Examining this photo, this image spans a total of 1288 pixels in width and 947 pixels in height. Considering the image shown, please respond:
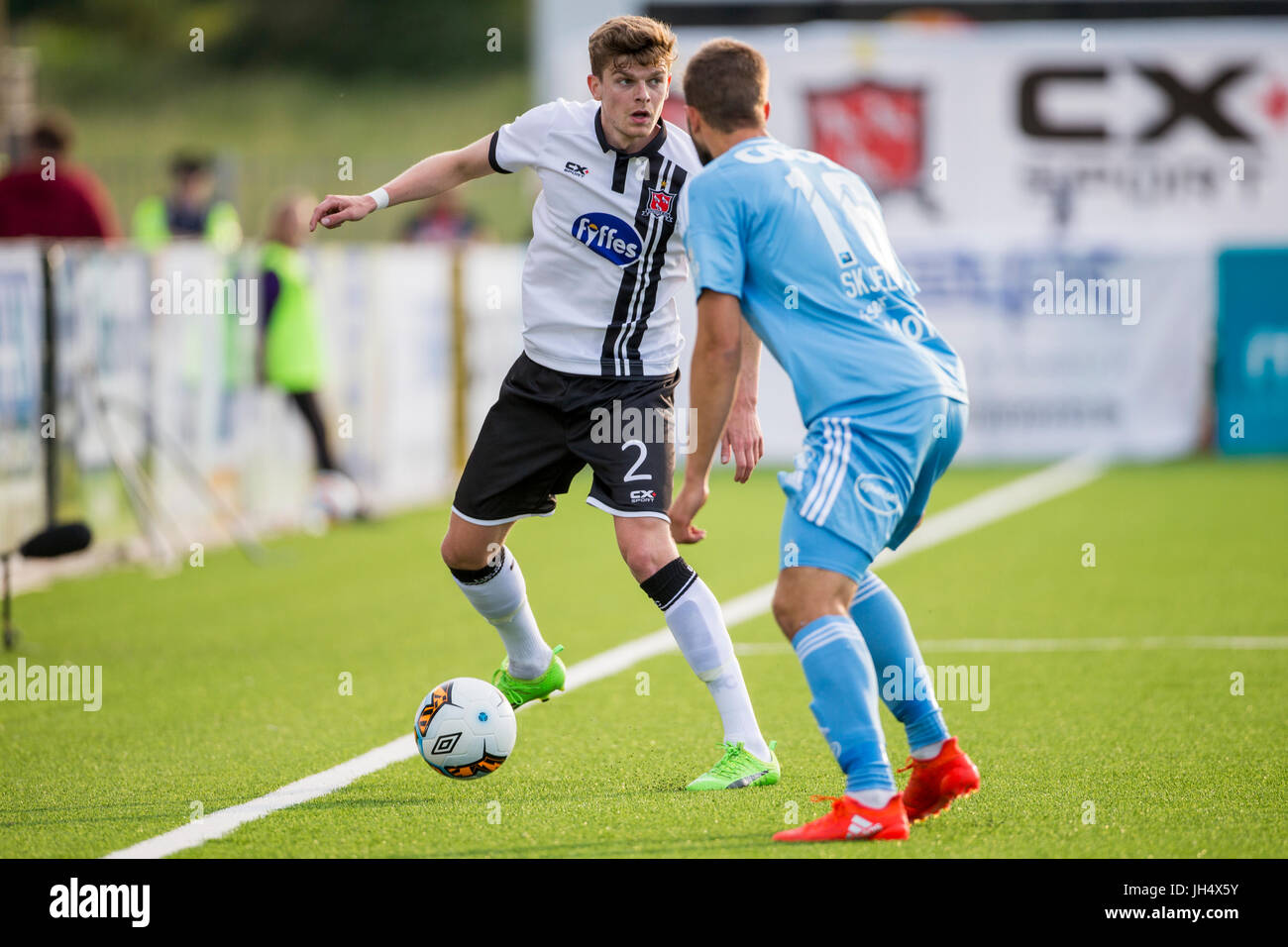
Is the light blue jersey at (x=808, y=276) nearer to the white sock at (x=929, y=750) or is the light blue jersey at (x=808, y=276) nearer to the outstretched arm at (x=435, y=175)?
the white sock at (x=929, y=750)

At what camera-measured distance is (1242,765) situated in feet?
18.1

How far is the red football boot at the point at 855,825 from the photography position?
450 centimetres

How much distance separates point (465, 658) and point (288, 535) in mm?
5143

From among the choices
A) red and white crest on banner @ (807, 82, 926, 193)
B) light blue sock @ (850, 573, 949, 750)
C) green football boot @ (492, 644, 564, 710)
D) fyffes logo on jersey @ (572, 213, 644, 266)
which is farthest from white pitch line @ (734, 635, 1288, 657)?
red and white crest on banner @ (807, 82, 926, 193)

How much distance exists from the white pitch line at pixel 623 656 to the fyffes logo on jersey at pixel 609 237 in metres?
1.74

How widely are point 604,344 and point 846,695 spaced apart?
1.61m

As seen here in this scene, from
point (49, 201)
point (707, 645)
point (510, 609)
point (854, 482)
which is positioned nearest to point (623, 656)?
point (510, 609)

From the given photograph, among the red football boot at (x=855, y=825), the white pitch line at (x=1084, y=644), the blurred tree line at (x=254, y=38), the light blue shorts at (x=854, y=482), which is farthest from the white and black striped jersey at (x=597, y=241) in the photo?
the blurred tree line at (x=254, y=38)

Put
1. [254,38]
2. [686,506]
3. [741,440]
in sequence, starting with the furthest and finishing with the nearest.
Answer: [254,38] < [741,440] < [686,506]

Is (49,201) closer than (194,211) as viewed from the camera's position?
Yes

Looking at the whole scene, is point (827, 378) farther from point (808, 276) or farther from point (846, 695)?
point (846, 695)

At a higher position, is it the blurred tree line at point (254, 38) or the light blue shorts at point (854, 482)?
the blurred tree line at point (254, 38)

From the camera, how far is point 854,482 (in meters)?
4.47
